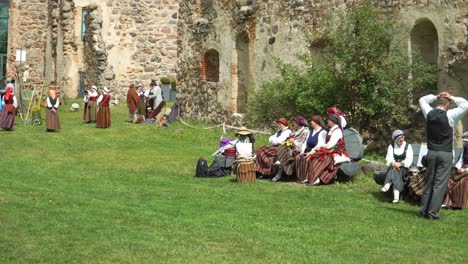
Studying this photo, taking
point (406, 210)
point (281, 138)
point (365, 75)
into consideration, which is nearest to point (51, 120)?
point (281, 138)

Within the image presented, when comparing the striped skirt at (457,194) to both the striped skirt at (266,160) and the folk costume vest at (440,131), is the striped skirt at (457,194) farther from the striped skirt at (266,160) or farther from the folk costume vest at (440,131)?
the striped skirt at (266,160)

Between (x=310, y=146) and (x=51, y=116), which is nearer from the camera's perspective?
(x=310, y=146)

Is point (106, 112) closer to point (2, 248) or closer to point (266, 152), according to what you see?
point (266, 152)

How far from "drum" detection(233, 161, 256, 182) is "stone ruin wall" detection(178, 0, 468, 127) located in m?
4.20

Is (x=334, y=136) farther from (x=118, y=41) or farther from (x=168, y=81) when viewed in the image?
(x=118, y=41)

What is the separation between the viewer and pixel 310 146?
14.6 m

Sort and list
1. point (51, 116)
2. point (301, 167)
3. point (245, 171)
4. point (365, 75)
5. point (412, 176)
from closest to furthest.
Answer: point (412, 176), point (301, 167), point (245, 171), point (365, 75), point (51, 116)

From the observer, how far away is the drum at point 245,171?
14766mm

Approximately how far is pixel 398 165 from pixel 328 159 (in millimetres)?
1799

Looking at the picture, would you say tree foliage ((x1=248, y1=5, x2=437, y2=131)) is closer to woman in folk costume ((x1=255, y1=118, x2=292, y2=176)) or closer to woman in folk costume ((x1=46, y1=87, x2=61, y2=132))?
woman in folk costume ((x1=255, y1=118, x2=292, y2=176))

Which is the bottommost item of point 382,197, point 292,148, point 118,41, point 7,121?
point 382,197

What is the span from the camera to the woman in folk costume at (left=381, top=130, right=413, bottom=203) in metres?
12.6

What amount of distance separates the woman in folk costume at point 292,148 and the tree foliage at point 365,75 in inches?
69.0

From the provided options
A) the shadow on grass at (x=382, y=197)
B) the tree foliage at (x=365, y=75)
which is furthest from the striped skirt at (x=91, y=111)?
the shadow on grass at (x=382, y=197)
